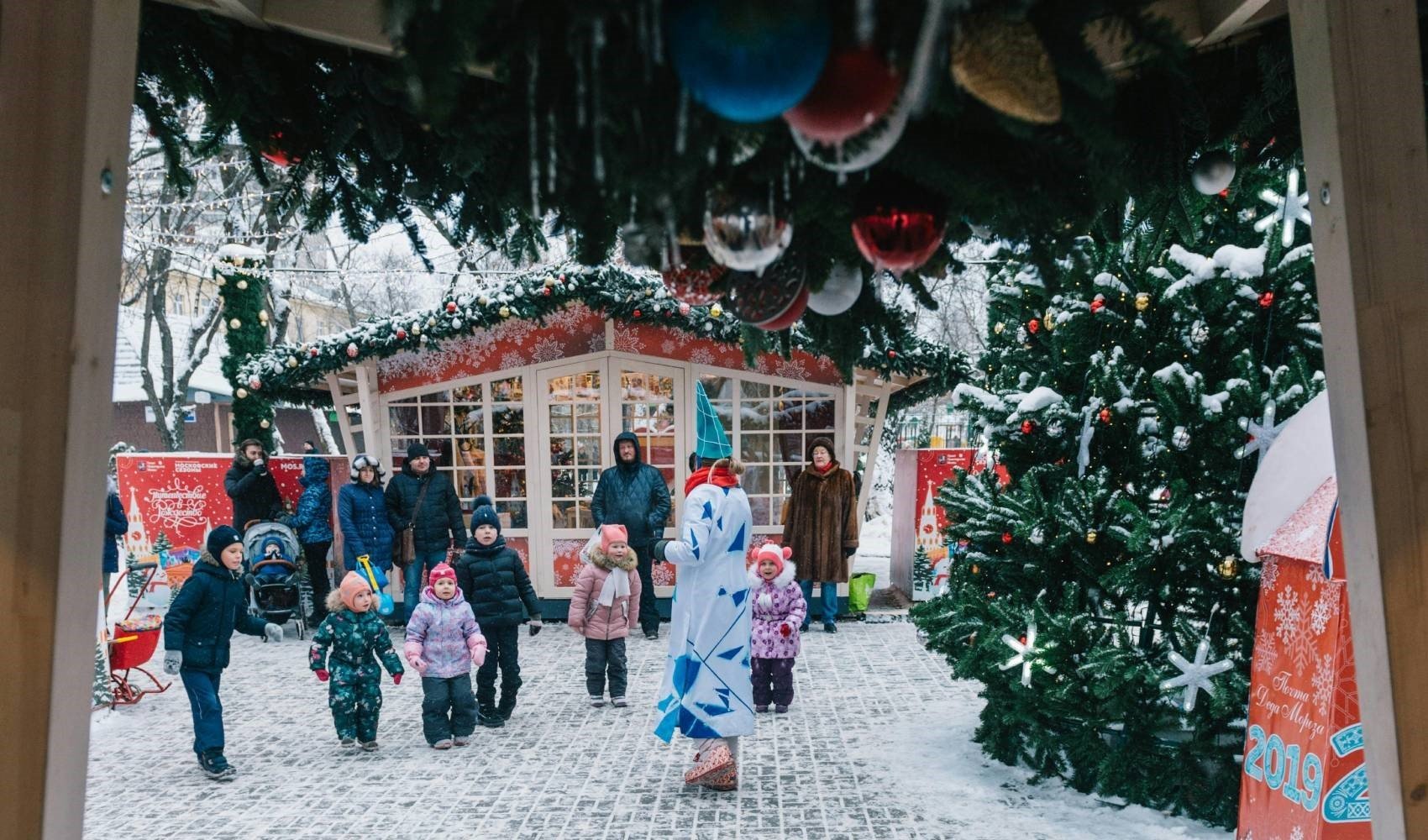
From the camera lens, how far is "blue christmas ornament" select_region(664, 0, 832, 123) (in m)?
1.13

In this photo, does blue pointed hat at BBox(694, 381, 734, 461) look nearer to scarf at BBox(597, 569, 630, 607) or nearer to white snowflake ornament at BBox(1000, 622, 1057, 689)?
scarf at BBox(597, 569, 630, 607)

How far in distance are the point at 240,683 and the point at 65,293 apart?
8.27 meters

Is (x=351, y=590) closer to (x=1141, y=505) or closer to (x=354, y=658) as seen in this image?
(x=354, y=658)

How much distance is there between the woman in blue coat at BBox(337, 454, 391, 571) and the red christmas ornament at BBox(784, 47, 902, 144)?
9473 millimetres

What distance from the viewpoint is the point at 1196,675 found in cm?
478

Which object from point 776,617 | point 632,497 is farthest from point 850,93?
point 632,497

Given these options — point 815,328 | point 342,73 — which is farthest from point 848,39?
point 342,73

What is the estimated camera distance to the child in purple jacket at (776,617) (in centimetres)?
742

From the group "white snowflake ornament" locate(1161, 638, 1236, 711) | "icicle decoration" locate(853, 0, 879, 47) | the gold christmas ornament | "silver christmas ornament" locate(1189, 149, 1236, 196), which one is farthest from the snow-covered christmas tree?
"icicle decoration" locate(853, 0, 879, 47)

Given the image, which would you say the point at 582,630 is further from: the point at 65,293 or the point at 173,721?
the point at 65,293

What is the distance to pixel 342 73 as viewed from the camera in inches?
93.8

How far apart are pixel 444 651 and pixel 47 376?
5473 mm

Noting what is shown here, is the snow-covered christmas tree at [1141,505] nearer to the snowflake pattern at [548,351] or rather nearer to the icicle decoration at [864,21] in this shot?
the icicle decoration at [864,21]

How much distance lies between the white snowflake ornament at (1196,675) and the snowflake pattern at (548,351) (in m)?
7.55
